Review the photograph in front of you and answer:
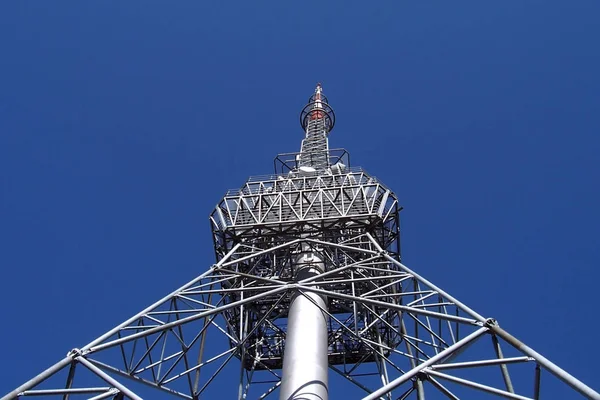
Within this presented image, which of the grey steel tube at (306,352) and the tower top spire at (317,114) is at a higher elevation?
the tower top spire at (317,114)

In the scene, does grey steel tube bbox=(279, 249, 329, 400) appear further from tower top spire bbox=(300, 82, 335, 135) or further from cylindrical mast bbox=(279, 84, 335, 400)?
tower top spire bbox=(300, 82, 335, 135)

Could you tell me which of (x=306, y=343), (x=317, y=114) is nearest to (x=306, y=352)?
(x=306, y=343)

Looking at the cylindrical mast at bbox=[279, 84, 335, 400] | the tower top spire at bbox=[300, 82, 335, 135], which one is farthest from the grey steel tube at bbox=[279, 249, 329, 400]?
the tower top spire at bbox=[300, 82, 335, 135]

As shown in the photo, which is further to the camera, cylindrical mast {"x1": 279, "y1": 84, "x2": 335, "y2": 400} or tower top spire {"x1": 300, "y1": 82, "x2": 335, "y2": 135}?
tower top spire {"x1": 300, "y1": 82, "x2": 335, "y2": 135}

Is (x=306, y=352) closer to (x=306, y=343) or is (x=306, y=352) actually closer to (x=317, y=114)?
(x=306, y=343)

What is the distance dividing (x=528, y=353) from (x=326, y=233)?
10783mm

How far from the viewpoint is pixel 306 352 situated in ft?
50.8

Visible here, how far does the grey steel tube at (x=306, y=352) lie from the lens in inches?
552

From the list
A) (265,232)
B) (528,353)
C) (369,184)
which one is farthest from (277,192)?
(528,353)

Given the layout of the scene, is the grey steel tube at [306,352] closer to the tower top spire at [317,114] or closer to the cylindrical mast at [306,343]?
the cylindrical mast at [306,343]

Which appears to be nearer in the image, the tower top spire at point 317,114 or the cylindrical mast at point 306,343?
the cylindrical mast at point 306,343

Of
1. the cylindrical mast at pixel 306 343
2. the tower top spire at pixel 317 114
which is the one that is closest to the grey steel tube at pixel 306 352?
the cylindrical mast at pixel 306 343

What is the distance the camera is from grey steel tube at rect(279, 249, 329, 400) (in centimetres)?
1402

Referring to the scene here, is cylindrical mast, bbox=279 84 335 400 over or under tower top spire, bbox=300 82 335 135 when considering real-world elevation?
under
